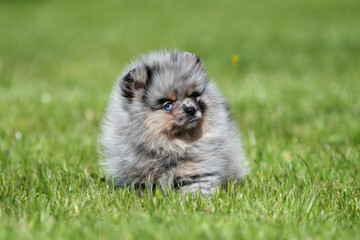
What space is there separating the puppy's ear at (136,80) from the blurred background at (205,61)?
3.40 ft

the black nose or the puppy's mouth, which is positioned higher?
the black nose

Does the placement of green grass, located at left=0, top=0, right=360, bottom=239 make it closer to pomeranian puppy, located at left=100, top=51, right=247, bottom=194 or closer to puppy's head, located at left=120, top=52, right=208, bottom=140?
pomeranian puppy, located at left=100, top=51, right=247, bottom=194

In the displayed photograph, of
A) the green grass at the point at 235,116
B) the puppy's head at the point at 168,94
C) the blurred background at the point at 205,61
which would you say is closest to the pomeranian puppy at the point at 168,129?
the puppy's head at the point at 168,94

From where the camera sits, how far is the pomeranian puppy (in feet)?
13.4

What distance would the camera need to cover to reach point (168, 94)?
407cm

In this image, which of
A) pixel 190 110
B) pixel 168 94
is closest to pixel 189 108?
pixel 190 110

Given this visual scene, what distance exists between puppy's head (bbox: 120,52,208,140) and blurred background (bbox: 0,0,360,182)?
1.06 meters

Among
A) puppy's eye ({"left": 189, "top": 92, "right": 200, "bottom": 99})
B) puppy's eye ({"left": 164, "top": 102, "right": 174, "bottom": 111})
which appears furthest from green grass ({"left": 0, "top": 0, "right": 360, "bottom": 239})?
puppy's eye ({"left": 189, "top": 92, "right": 200, "bottom": 99})

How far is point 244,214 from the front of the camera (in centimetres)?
336

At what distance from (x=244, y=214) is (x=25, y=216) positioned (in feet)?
5.22

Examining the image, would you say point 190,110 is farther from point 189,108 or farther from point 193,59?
point 193,59

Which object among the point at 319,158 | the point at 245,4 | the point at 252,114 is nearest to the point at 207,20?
the point at 245,4

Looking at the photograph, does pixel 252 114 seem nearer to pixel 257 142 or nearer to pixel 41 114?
pixel 257 142

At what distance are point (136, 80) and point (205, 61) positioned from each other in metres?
9.15
